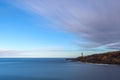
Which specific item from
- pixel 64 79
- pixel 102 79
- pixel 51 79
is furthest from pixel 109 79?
pixel 51 79

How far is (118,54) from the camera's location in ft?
547

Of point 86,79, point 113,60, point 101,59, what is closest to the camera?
point 86,79

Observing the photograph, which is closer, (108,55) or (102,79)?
(102,79)

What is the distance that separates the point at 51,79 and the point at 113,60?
351ft

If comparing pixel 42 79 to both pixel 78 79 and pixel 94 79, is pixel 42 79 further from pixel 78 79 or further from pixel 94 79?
pixel 94 79

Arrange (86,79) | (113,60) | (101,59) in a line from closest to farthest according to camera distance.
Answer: (86,79) → (113,60) → (101,59)

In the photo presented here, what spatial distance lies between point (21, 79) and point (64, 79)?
44.4ft

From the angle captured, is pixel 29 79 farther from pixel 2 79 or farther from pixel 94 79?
pixel 94 79

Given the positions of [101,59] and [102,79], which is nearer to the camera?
[102,79]

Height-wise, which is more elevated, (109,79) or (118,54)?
(118,54)

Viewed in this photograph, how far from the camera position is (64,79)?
2418 inches

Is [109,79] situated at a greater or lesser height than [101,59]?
lesser

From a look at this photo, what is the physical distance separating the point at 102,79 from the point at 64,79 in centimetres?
1149

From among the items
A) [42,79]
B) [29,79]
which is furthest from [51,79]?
[29,79]
